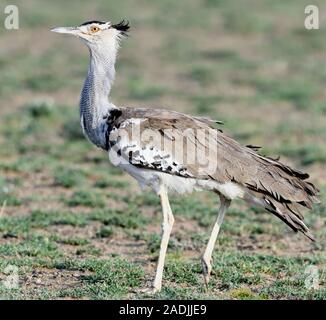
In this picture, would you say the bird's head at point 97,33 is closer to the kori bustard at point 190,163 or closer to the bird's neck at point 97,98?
the bird's neck at point 97,98

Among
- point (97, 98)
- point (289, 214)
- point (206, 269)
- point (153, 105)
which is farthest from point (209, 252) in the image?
point (153, 105)

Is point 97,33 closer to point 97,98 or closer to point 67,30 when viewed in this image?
point 67,30

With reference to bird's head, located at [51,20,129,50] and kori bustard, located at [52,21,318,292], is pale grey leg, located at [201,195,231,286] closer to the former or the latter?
kori bustard, located at [52,21,318,292]

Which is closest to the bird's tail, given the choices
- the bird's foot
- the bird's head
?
the bird's foot

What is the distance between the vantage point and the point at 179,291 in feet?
17.6

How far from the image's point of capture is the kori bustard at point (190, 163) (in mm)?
5391

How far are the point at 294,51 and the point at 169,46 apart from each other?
202cm

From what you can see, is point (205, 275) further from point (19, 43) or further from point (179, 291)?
point (19, 43)

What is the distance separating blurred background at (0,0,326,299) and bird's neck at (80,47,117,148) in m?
0.89

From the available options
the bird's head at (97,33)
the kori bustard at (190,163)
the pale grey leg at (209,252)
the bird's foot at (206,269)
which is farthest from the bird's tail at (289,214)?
the bird's head at (97,33)

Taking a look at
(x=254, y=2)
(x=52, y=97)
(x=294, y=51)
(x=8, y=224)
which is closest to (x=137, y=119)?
(x=8, y=224)

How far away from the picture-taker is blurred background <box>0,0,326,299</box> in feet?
19.2

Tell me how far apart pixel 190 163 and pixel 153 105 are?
5.99 meters

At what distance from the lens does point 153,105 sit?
37.2ft
